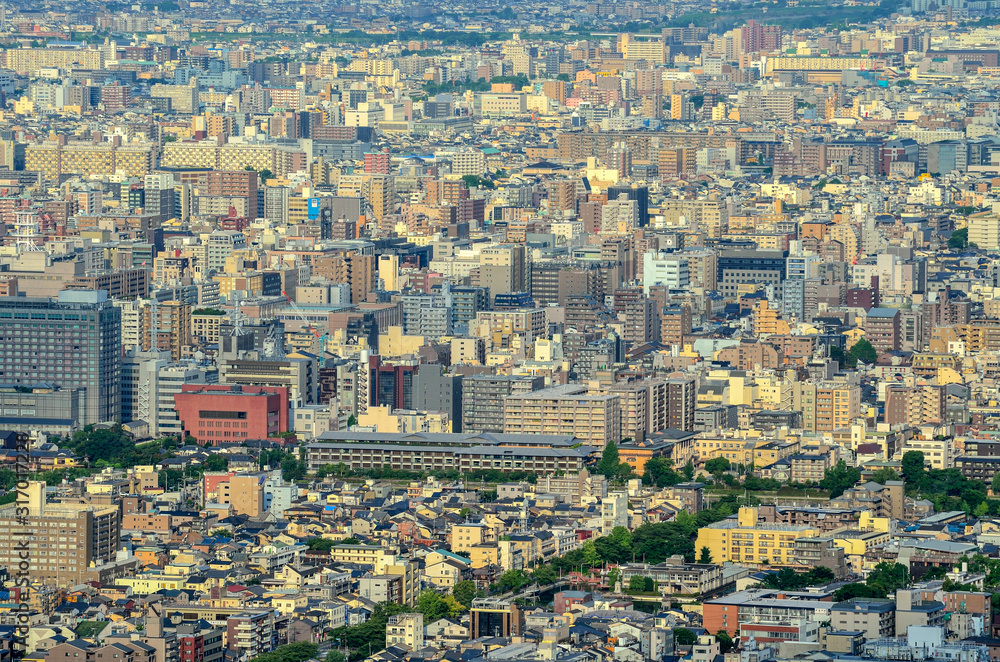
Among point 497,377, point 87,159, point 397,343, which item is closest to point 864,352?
point 397,343

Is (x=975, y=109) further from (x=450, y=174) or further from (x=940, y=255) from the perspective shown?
(x=940, y=255)

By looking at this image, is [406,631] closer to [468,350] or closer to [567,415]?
[567,415]

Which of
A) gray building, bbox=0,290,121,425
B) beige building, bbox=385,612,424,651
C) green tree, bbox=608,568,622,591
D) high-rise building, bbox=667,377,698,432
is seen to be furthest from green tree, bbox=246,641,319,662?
gray building, bbox=0,290,121,425

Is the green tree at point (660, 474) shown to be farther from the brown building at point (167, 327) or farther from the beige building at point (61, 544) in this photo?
the brown building at point (167, 327)

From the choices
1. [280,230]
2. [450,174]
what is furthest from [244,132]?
A: [280,230]

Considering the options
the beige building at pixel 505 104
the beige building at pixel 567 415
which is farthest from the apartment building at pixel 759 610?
the beige building at pixel 505 104

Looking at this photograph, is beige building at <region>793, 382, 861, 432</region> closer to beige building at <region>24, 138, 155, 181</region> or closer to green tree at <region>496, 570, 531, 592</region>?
green tree at <region>496, 570, 531, 592</region>

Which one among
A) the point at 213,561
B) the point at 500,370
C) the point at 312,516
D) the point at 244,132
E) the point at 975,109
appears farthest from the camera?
the point at 975,109
